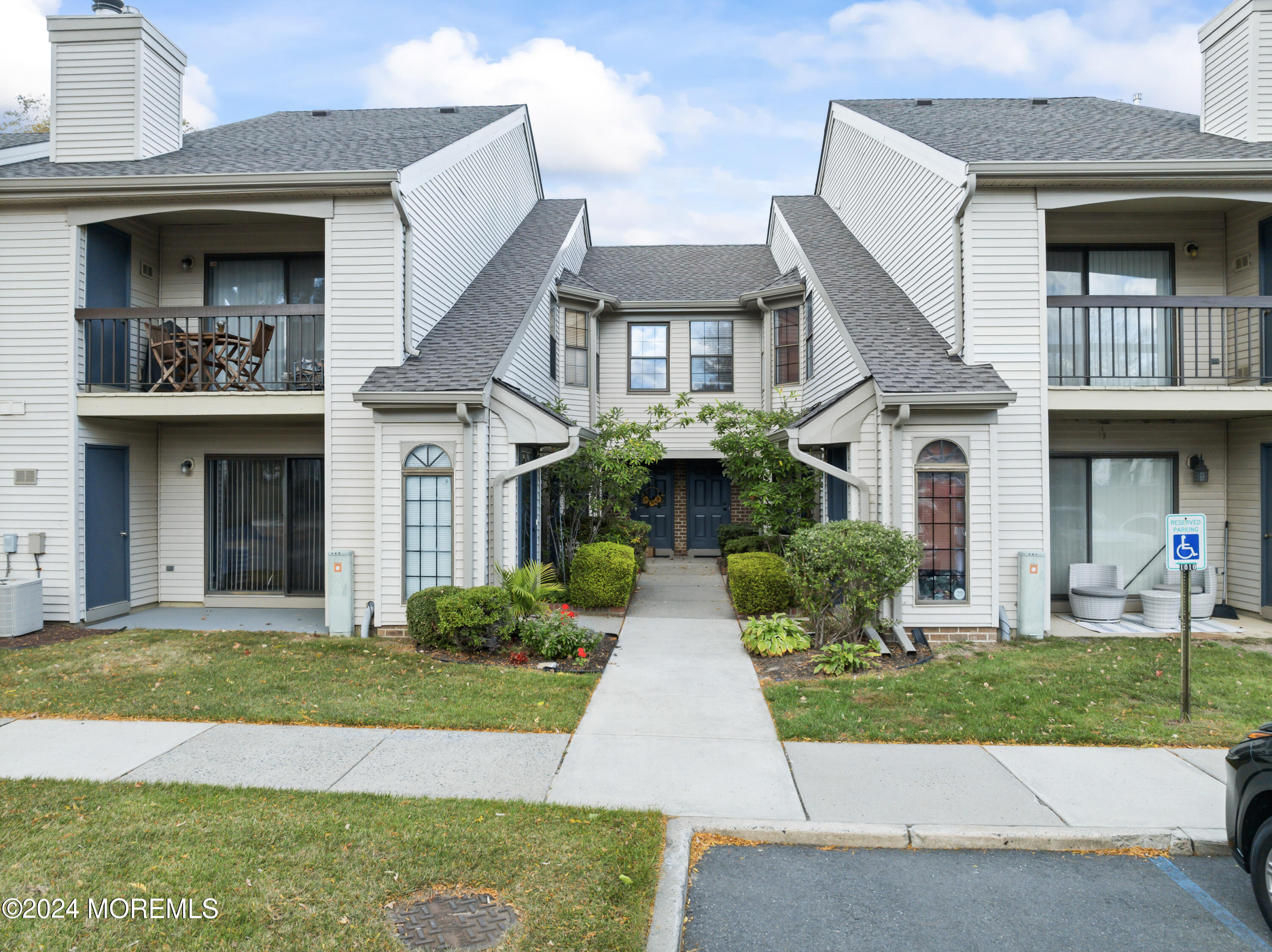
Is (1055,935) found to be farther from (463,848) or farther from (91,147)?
(91,147)

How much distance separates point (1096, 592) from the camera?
10.0 metres

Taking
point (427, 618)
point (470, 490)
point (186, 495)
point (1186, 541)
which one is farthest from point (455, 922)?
point (186, 495)

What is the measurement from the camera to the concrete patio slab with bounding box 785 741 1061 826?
14.9ft

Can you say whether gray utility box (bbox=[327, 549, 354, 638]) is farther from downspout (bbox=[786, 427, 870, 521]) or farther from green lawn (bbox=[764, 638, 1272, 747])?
downspout (bbox=[786, 427, 870, 521])

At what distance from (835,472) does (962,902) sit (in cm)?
599

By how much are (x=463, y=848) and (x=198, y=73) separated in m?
14.4

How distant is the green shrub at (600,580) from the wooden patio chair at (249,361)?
5.23m

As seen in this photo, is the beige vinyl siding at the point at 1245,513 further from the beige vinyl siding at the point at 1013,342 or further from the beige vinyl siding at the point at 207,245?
the beige vinyl siding at the point at 207,245

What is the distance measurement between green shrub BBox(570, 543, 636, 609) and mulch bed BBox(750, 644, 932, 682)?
2.93m

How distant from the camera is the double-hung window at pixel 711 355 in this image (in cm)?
1599

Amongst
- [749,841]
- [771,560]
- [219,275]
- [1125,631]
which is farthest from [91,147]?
[1125,631]

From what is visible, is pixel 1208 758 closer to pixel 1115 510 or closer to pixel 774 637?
pixel 774 637

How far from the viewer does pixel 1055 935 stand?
11.4 ft

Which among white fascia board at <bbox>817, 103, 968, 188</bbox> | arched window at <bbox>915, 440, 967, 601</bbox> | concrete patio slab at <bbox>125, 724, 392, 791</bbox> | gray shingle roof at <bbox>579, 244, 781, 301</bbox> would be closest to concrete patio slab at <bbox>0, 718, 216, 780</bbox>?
concrete patio slab at <bbox>125, 724, 392, 791</bbox>
